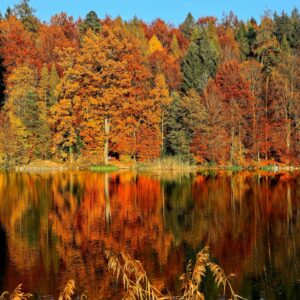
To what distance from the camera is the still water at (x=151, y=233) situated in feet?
43.8

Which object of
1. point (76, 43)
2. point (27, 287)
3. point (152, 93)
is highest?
point (76, 43)

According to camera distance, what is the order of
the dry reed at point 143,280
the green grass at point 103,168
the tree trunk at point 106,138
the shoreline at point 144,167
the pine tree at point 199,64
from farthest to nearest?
the pine tree at point 199,64 < the tree trunk at point 106,138 < the green grass at point 103,168 < the shoreline at point 144,167 < the dry reed at point 143,280

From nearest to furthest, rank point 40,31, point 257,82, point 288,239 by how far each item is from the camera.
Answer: point 288,239, point 257,82, point 40,31

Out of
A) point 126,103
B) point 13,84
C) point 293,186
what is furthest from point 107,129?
point 293,186

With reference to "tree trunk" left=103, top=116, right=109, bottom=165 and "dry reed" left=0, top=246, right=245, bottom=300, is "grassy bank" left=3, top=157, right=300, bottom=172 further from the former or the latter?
"dry reed" left=0, top=246, right=245, bottom=300

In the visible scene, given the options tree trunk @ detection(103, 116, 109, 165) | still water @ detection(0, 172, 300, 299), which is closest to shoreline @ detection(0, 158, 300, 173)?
tree trunk @ detection(103, 116, 109, 165)

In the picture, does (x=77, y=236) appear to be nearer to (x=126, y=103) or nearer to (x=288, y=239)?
(x=288, y=239)

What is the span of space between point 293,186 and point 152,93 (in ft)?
80.3

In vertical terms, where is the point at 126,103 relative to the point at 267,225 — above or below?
above

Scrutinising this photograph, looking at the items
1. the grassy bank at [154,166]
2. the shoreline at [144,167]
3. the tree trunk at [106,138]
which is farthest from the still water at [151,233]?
the tree trunk at [106,138]

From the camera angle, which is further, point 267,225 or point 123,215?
point 123,215

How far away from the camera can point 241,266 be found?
47.8ft

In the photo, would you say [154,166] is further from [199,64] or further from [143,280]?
[143,280]

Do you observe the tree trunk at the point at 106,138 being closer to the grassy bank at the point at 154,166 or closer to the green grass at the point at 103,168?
the grassy bank at the point at 154,166
